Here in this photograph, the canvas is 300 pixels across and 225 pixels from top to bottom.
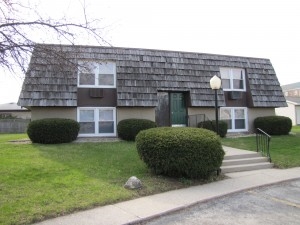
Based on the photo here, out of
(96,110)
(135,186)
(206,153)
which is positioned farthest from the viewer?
(96,110)

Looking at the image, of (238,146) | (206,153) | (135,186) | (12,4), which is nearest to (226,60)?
(238,146)

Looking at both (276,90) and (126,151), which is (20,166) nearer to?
(126,151)

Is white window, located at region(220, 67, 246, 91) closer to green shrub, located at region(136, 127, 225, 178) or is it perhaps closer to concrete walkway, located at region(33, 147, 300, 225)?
concrete walkway, located at region(33, 147, 300, 225)

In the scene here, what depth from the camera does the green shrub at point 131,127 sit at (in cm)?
1655

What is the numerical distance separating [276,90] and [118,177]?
15732 mm

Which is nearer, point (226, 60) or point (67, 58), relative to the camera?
point (67, 58)

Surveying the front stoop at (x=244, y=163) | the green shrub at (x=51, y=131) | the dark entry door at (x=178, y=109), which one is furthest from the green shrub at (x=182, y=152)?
the dark entry door at (x=178, y=109)

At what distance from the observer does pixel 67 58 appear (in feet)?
24.1

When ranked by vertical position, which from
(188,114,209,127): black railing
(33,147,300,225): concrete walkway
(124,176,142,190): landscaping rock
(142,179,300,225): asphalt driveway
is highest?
(188,114,209,127): black railing

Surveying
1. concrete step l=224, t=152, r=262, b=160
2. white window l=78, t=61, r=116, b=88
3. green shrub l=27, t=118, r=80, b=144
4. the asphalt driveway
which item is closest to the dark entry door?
white window l=78, t=61, r=116, b=88

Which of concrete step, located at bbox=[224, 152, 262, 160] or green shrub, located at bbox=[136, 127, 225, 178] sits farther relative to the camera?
concrete step, located at bbox=[224, 152, 262, 160]

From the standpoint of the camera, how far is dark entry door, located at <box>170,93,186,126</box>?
19109 mm

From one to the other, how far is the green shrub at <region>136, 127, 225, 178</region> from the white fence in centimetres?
2717

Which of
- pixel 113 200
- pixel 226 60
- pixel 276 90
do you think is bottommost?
pixel 113 200
